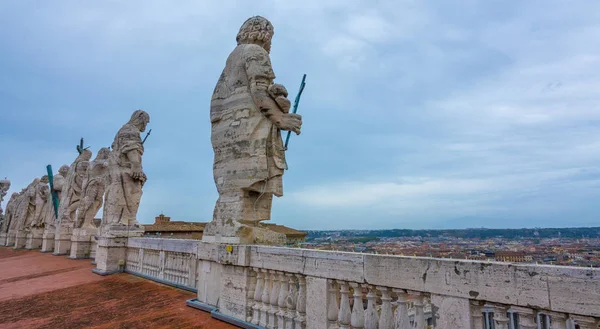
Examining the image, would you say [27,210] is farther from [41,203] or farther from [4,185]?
[4,185]

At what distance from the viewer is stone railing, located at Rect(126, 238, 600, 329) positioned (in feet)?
7.57

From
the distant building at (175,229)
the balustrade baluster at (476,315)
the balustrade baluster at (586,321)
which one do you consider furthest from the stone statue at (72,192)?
the balustrade baluster at (586,321)

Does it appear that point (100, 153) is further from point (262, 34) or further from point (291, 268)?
point (291, 268)

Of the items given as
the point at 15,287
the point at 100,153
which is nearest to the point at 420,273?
the point at 15,287

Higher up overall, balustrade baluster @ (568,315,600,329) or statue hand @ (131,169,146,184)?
statue hand @ (131,169,146,184)

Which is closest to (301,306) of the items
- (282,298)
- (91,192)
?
(282,298)

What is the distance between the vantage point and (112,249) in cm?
917

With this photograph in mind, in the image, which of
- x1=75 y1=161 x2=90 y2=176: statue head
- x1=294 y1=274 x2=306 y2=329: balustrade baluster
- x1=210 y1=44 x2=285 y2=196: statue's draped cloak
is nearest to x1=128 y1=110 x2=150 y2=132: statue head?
x1=210 y1=44 x2=285 y2=196: statue's draped cloak

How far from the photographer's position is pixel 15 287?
8.51 m

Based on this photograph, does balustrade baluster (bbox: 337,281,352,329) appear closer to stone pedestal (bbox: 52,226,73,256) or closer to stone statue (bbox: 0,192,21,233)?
stone pedestal (bbox: 52,226,73,256)

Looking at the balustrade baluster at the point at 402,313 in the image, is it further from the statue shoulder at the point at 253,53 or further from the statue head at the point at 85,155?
the statue head at the point at 85,155

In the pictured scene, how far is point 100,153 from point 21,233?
11.2 metres

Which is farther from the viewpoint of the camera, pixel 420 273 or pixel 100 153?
pixel 100 153

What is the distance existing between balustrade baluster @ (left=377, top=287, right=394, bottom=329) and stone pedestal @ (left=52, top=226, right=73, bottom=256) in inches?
632
